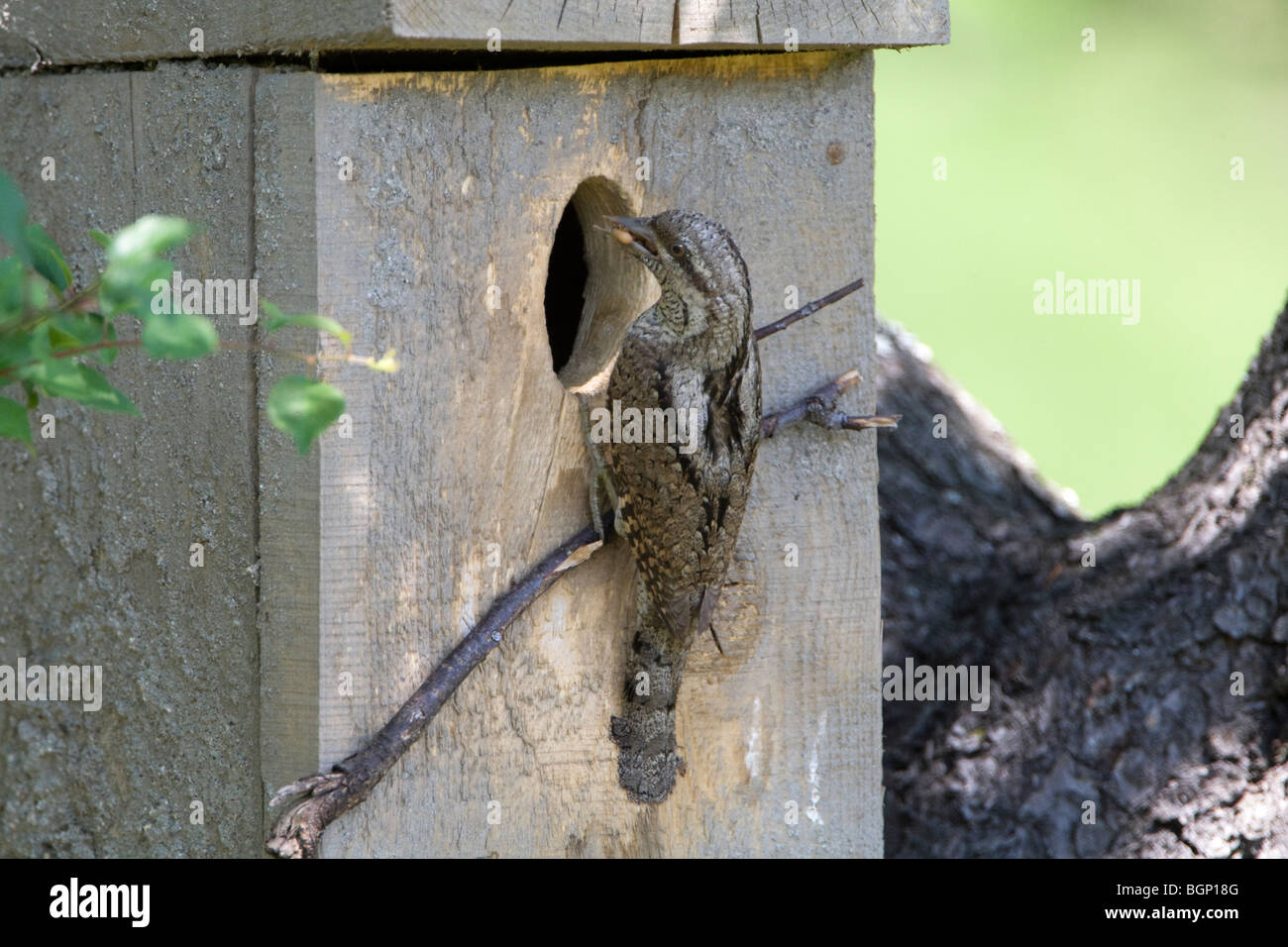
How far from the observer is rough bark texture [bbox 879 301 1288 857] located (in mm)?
3994

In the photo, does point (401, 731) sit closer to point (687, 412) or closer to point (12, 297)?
point (687, 412)

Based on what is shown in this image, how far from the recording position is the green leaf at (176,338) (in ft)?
4.92

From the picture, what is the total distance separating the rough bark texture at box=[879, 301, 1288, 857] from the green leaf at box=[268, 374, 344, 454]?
9.93 feet

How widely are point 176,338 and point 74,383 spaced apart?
0.16m

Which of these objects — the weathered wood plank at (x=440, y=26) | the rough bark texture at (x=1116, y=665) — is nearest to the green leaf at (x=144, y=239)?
the weathered wood plank at (x=440, y=26)

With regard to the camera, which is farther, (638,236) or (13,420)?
(638,236)

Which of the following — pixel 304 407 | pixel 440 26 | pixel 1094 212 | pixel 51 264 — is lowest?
pixel 304 407

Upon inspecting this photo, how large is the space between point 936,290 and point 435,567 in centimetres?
716

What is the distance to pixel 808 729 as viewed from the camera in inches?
132

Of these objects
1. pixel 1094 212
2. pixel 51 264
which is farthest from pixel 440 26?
pixel 1094 212

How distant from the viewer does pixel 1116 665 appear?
13.7ft

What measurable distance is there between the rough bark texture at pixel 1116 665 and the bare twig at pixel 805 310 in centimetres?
152

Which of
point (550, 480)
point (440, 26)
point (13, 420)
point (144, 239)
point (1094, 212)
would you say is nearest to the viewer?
point (144, 239)
